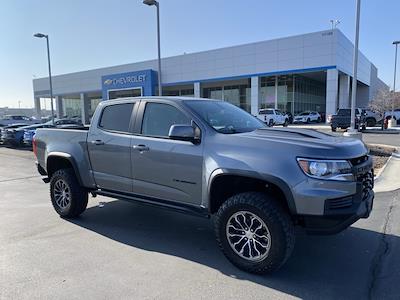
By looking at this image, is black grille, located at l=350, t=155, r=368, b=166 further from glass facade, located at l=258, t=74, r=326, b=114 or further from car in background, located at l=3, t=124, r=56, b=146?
glass facade, located at l=258, t=74, r=326, b=114

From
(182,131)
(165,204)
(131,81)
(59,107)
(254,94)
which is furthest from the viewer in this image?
(59,107)

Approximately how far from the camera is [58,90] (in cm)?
6159

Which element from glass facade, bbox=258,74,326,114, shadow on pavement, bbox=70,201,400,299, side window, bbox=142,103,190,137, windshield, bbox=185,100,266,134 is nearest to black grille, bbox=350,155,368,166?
shadow on pavement, bbox=70,201,400,299

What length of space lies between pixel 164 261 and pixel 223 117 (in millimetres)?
1960

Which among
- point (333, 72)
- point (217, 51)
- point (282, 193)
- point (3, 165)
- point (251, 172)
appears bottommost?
point (3, 165)

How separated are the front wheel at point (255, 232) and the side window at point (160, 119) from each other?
50.7 inches

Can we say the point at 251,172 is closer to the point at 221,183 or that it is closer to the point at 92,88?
the point at 221,183

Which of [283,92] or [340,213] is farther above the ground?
[283,92]

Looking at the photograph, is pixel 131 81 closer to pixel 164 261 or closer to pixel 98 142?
pixel 98 142

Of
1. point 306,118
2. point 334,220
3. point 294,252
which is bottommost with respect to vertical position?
point 294,252

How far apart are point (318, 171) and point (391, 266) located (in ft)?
5.05

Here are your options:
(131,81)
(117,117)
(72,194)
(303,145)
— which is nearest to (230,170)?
(303,145)

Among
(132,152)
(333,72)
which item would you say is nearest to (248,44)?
(333,72)

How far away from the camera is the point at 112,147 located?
16.5ft
